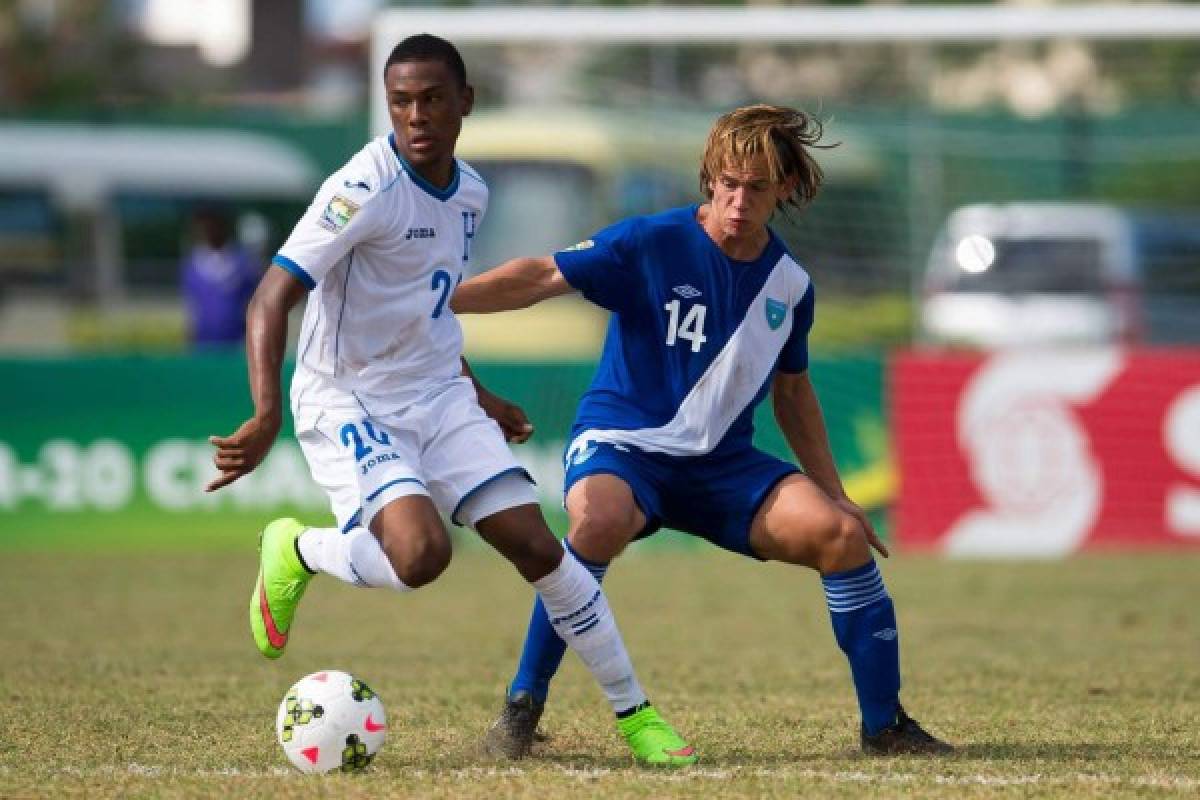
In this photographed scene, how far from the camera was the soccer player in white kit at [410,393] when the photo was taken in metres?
5.93

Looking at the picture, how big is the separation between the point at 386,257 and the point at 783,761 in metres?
1.91

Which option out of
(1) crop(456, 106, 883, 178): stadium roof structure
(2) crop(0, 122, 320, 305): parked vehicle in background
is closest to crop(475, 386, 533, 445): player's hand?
(1) crop(456, 106, 883, 178): stadium roof structure

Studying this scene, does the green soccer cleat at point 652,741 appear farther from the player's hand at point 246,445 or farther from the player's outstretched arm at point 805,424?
the player's hand at point 246,445

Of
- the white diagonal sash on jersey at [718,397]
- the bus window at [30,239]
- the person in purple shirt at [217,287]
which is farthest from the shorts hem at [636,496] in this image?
the bus window at [30,239]

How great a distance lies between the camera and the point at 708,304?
6.32 m

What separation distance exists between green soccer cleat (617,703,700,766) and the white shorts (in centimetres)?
73

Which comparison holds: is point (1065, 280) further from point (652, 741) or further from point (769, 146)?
point (652, 741)

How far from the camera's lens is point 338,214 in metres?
5.88

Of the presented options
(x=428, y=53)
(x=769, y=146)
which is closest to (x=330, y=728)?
(x=428, y=53)

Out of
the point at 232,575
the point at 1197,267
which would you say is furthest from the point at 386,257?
the point at 1197,267

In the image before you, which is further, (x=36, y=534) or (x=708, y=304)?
(x=36, y=534)

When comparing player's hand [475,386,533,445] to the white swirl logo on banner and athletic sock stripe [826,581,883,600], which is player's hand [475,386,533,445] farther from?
the white swirl logo on banner

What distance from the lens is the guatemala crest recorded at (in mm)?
6371

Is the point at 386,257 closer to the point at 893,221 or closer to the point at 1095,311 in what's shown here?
the point at 893,221
